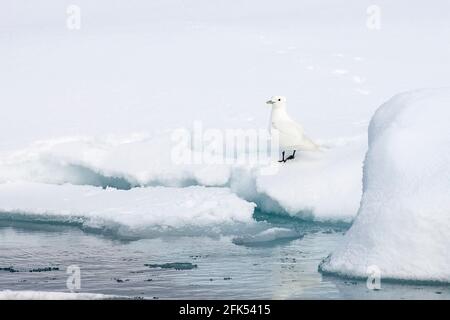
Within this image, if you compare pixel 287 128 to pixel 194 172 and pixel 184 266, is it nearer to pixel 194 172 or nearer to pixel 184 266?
pixel 194 172

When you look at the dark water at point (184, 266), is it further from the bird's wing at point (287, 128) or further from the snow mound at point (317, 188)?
the bird's wing at point (287, 128)

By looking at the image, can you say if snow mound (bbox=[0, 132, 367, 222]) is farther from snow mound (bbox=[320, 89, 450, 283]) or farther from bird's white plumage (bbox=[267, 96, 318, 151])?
snow mound (bbox=[320, 89, 450, 283])

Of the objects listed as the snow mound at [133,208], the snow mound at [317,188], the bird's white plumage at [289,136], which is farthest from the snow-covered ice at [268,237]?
the bird's white plumage at [289,136]

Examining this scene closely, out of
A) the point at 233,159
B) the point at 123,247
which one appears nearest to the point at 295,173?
the point at 233,159

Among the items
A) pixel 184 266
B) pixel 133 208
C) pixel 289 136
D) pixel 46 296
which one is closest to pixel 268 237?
pixel 184 266

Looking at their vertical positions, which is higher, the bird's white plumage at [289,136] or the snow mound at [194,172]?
the bird's white plumage at [289,136]

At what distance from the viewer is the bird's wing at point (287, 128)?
44.8 feet

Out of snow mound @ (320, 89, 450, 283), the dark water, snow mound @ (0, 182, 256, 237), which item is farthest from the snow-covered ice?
snow mound @ (320, 89, 450, 283)

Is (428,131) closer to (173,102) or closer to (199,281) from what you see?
(199,281)

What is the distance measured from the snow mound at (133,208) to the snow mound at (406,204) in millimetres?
3636

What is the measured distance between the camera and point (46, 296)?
7.89m

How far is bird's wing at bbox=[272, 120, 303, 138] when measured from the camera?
13.6 meters

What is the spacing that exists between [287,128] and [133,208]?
8.92 ft

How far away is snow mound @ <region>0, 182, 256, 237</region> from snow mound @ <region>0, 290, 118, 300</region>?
4237 mm
